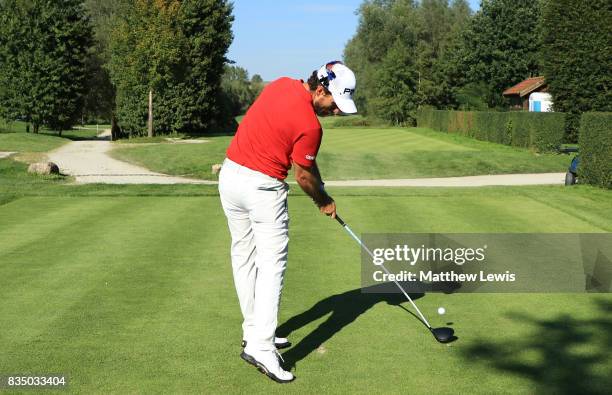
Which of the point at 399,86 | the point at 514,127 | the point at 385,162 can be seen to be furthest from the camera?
the point at 399,86

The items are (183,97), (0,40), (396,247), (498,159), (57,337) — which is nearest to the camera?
(57,337)

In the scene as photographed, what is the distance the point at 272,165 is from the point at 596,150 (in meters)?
14.3

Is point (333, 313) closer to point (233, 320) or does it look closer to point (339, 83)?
point (233, 320)

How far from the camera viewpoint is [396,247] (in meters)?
8.41

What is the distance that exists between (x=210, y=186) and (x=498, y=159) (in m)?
15.6

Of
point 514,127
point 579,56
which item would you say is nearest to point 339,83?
point 514,127

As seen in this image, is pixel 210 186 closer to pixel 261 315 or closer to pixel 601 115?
pixel 601 115

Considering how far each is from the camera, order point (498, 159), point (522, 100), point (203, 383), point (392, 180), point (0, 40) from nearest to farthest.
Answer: point (203, 383)
point (392, 180)
point (498, 159)
point (0, 40)
point (522, 100)

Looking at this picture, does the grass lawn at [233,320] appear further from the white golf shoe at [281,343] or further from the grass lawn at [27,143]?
the grass lawn at [27,143]

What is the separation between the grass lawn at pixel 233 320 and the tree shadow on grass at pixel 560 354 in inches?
0.5

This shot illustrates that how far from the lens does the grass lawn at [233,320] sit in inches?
176

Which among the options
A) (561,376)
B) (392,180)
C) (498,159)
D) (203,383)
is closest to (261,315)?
(203,383)

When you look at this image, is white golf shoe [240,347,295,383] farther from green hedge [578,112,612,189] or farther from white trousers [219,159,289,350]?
green hedge [578,112,612,189]

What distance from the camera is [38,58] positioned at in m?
43.2
